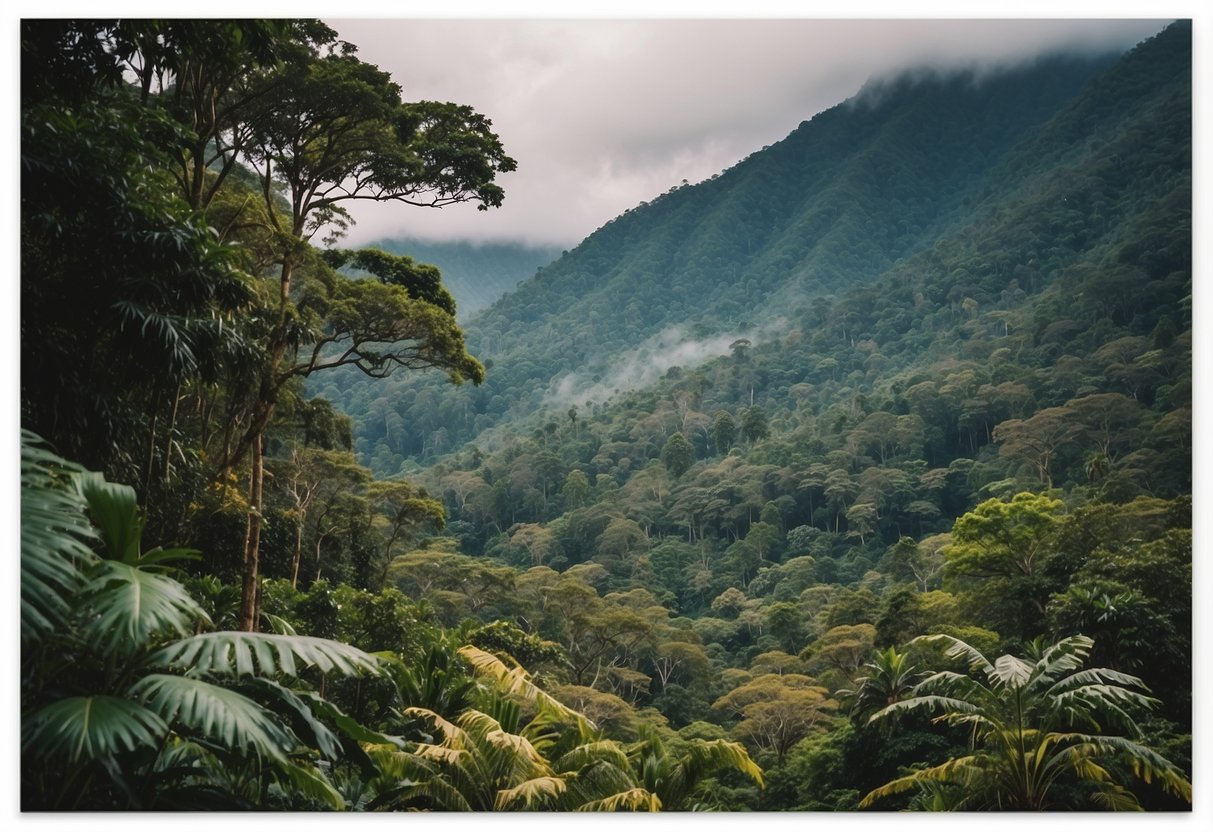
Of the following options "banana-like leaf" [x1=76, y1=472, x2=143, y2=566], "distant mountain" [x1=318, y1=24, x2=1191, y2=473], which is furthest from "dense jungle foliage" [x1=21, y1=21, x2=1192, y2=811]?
"distant mountain" [x1=318, y1=24, x2=1191, y2=473]

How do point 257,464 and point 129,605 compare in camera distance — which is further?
point 257,464

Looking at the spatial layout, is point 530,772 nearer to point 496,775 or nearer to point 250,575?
point 496,775

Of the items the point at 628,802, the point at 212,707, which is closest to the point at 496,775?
the point at 628,802

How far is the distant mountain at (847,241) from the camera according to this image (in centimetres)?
2772

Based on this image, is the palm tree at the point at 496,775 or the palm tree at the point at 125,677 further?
the palm tree at the point at 496,775

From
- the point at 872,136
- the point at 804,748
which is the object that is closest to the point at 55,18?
the point at 804,748

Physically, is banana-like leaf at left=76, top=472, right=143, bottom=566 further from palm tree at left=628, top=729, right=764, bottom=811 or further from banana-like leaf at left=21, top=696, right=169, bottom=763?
palm tree at left=628, top=729, right=764, bottom=811

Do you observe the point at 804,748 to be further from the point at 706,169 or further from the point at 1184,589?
the point at 706,169

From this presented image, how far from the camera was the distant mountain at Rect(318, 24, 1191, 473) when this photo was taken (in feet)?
90.9

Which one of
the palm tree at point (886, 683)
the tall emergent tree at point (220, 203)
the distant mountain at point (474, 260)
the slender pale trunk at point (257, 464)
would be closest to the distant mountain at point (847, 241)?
the distant mountain at point (474, 260)

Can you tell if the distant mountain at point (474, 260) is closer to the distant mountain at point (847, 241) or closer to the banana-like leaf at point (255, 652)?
the banana-like leaf at point (255, 652)

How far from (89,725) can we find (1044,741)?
16.7 feet

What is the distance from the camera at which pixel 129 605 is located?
2836 millimetres

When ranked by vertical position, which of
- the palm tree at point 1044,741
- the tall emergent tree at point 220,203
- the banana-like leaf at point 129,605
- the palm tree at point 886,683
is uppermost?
the tall emergent tree at point 220,203
